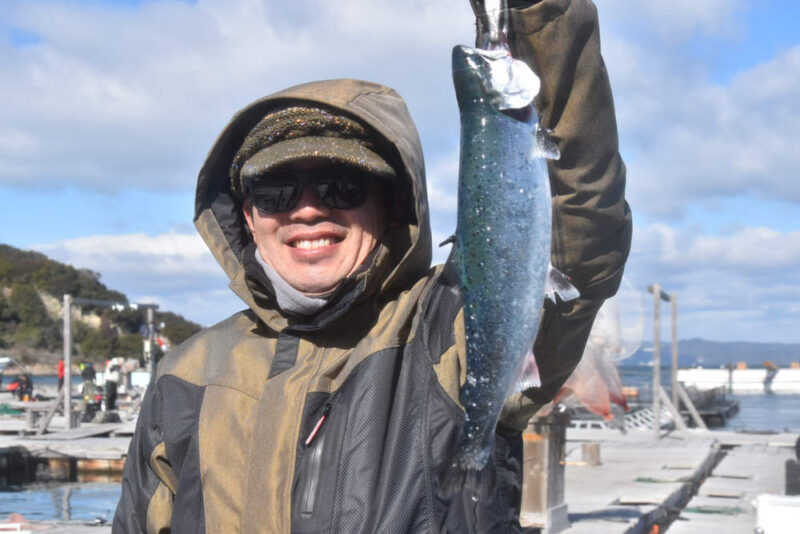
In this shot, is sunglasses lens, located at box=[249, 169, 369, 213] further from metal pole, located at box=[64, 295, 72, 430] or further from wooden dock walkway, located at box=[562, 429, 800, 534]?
metal pole, located at box=[64, 295, 72, 430]

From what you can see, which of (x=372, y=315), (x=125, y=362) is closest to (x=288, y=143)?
→ (x=372, y=315)

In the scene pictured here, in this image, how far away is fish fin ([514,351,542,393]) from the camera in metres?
2.34

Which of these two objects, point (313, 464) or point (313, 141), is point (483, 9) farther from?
point (313, 464)

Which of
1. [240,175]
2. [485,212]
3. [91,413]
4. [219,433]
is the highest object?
[240,175]

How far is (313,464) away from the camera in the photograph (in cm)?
260

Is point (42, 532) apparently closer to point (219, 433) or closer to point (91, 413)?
point (219, 433)

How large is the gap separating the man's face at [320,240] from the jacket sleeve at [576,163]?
681 millimetres

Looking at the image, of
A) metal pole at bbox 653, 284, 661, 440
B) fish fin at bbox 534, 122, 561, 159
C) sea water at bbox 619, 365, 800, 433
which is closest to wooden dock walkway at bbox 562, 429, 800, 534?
metal pole at bbox 653, 284, 661, 440

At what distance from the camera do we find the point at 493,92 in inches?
83.2

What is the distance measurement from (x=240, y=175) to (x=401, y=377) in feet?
3.15

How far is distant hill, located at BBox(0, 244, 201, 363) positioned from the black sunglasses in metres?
93.0

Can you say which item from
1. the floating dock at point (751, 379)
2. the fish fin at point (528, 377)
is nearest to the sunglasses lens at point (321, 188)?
the fish fin at point (528, 377)

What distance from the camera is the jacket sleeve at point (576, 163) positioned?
2232mm

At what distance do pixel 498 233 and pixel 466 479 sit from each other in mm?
676
